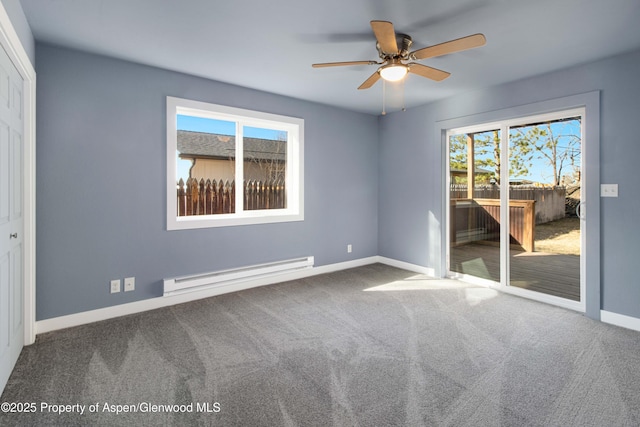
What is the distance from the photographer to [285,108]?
432 centimetres

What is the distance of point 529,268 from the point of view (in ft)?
12.4

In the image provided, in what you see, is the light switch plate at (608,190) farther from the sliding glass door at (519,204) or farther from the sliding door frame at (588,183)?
the sliding glass door at (519,204)

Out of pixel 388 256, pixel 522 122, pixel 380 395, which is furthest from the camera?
pixel 388 256

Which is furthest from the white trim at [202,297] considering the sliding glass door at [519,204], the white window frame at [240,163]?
the white window frame at [240,163]

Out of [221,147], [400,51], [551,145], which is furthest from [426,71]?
[221,147]

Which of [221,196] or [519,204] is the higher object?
[221,196]

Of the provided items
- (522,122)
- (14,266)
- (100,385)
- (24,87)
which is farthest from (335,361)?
(522,122)

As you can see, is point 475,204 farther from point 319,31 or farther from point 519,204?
point 319,31

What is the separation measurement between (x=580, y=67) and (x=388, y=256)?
338 centimetres

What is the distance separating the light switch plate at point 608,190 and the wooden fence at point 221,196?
3.57 meters

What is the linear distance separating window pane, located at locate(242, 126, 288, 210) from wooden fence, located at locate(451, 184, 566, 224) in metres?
2.75

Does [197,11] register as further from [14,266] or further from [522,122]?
[522,122]

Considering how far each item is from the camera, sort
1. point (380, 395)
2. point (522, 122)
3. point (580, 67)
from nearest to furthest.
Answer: point (380, 395) < point (580, 67) < point (522, 122)

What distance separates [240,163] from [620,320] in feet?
14.2
